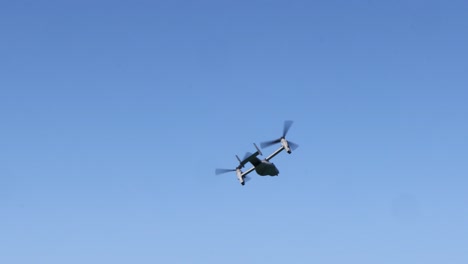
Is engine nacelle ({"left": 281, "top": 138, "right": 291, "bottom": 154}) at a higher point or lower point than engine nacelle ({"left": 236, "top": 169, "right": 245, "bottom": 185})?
higher

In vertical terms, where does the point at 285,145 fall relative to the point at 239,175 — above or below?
above

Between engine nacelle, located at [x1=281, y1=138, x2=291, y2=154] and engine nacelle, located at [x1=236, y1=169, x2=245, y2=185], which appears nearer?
engine nacelle, located at [x1=281, y1=138, x2=291, y2=154]

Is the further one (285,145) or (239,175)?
(239,175)

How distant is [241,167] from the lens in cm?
13275

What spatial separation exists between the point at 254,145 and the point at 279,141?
24.6 feet

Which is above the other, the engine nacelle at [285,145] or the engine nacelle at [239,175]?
the engine nacelle at [285,145]

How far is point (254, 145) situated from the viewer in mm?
127500

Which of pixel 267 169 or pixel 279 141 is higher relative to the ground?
pixel 279 141

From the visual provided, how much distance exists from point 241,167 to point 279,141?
10.7 metres

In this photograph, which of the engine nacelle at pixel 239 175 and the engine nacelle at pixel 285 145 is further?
the engine nacelle at pixel 239 175

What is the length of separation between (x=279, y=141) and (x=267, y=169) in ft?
30.7

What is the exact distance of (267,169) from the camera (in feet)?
412
